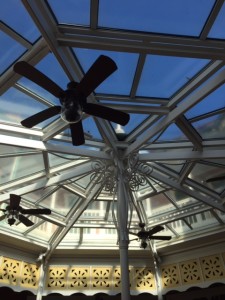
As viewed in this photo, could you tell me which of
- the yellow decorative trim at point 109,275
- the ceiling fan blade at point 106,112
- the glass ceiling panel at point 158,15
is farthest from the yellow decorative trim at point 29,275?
the glass ceiling panel at point 158,15

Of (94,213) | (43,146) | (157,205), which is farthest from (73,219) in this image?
(43,146)

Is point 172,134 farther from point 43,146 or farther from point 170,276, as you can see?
point 170,276

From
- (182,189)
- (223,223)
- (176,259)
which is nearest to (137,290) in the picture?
(176,259)

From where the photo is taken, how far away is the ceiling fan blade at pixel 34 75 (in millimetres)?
3373

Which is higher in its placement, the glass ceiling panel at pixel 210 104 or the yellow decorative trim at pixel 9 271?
the glass ceiling panel at pixel 210 104

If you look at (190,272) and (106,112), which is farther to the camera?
(190,272)

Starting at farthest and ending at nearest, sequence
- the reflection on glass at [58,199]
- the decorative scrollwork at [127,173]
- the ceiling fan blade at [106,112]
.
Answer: the reflection on glass at [58,199]
the decorative scrollwork at [127,173]
the ceiling fan blade at [106,112]

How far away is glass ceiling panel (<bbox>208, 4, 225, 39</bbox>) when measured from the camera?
163 inches

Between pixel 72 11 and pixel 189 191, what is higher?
pixel 72 11

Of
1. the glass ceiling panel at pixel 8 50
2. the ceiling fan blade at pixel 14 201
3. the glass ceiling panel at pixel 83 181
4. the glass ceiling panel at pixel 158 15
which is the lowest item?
the ceiling fan blade at pixel 14 201

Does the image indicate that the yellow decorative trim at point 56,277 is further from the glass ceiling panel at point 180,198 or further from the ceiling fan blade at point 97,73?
the ceiling fan blade at point 97,73

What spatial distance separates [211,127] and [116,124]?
6.97ft

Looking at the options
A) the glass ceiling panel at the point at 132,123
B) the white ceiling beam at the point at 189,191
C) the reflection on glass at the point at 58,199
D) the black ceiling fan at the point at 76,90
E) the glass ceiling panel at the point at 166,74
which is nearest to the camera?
the black ceiling fan at the point at 76,90

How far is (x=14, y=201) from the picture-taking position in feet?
22.5
